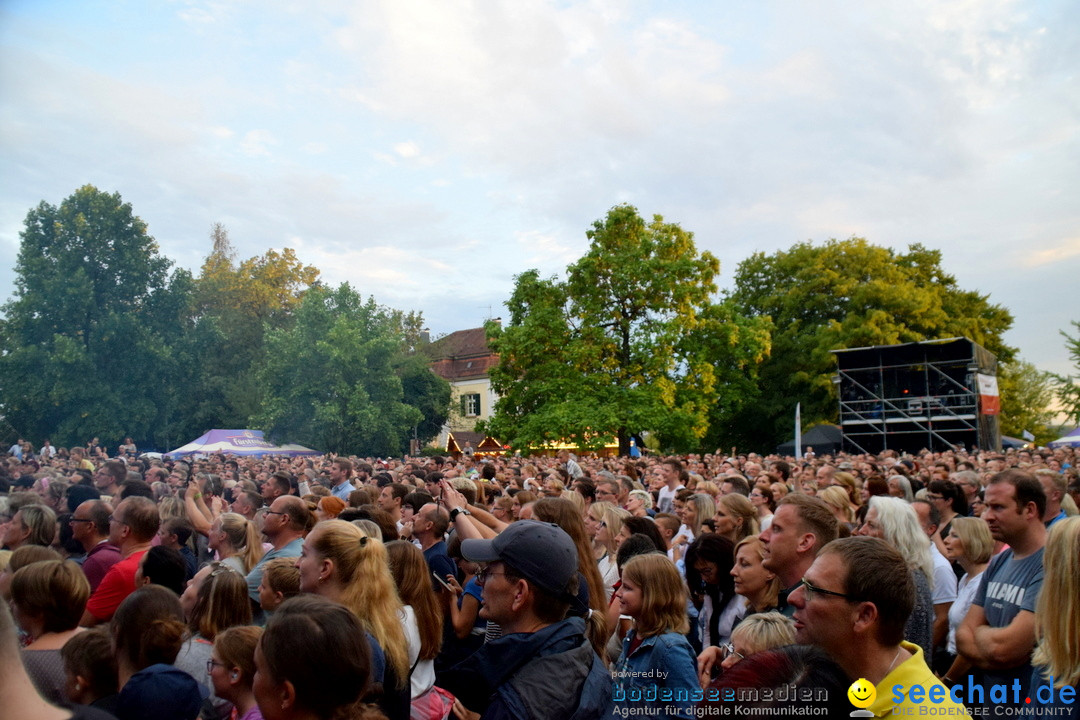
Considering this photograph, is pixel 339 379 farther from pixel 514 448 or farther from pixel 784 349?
pixel 784 349

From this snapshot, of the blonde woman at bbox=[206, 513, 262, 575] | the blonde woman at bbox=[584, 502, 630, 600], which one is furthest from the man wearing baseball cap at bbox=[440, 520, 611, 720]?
the blonde woman at bbox=[206, 513, 262, 575]

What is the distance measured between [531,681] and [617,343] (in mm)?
27701

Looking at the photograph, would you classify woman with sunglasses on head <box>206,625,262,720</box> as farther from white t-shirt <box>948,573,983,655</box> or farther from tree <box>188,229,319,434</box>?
tree <box>188,229,319,434</box>

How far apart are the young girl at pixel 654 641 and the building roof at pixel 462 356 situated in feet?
198

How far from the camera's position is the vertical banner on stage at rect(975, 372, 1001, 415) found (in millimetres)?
24091

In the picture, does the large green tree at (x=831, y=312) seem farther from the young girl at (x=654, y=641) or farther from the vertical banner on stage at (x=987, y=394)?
the young girl at (x=654, y=641)

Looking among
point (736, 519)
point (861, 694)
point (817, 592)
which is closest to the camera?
point (861, 694)

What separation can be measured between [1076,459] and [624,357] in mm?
17046

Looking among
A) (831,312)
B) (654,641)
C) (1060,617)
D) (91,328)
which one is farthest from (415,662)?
(91,328)

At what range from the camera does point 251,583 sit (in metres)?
4.61

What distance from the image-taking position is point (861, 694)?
182 centimetres

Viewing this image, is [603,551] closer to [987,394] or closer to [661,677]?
[661,677]

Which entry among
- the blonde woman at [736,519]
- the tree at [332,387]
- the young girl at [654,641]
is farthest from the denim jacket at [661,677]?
the tree at [332,387]

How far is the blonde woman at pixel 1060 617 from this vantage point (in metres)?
2.46
